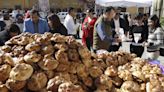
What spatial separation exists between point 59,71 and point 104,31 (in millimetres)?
3424

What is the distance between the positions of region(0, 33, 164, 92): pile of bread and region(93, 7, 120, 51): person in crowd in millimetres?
2785

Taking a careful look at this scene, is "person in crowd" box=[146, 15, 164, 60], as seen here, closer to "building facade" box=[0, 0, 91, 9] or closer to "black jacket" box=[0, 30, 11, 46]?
"black jacket" box=[0, 30, 11, 46]

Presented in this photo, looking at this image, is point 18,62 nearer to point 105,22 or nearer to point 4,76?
point 4,76

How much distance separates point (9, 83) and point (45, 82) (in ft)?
0.74

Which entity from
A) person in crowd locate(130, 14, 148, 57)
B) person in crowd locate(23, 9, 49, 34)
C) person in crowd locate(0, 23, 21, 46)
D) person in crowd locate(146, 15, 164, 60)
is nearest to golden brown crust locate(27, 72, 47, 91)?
person in crowd locate(0, 23, 21, 46)

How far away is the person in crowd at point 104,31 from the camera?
5.86 m

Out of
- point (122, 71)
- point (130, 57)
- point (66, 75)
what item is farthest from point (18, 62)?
point (130, 57)

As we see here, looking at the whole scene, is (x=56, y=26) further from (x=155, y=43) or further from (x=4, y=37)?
(x=155, y=43)

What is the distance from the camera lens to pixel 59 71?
2.54 m

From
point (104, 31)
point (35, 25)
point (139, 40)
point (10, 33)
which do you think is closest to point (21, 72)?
point (10, 33)

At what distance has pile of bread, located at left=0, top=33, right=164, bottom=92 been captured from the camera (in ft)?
7.64

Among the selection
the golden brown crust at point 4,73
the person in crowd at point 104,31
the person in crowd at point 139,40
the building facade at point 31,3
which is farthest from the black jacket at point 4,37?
the building facade at point 31,3

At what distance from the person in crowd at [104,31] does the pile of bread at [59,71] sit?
9.14ft

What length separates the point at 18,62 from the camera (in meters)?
2.48
